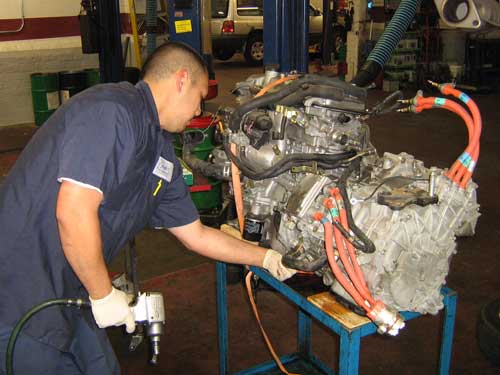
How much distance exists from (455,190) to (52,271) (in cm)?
136

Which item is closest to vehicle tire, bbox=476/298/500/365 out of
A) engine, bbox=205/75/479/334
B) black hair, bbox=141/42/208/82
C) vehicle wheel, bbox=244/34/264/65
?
engine, bbox=205/75/479/334

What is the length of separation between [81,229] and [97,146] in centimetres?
24

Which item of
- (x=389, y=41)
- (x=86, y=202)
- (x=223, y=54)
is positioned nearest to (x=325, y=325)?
(x=86, y=202)

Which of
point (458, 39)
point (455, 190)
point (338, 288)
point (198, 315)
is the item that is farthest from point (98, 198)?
point (458, 39)

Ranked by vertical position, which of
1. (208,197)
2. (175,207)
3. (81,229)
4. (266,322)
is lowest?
(266,322)

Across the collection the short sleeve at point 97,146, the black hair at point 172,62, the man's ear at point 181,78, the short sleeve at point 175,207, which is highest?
the black hair at point 172,62

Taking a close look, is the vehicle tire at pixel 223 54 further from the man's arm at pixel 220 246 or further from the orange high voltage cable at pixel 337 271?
the orange high voltage cable at pixel 337 271

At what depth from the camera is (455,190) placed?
183cm

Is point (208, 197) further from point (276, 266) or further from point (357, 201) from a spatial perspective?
point (357, 201)

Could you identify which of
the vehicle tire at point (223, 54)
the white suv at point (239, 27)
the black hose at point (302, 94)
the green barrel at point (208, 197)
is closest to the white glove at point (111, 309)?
the black hose at point (302, 94)

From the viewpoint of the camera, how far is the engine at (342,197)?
69.4 inches

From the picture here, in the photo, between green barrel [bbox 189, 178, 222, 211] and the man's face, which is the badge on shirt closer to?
the man's face

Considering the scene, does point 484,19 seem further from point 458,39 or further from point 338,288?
point 458,39

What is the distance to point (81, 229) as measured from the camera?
1566 millimetres
